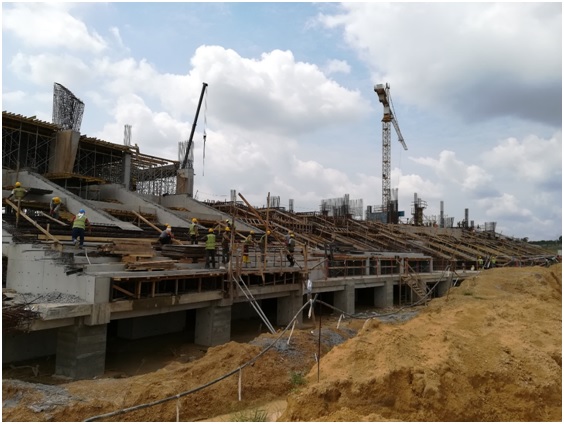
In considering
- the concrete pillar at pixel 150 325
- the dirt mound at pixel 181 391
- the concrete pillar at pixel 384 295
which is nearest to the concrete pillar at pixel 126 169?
the concrete pillar at pixel 150 325

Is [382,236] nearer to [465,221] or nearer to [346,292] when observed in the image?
[346,292]

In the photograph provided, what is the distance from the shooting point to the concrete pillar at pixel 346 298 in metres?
22.2

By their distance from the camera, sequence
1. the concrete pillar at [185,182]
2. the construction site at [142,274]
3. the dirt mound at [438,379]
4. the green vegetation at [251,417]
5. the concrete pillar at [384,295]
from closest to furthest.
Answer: the green vegetation at [251,417] < the dirt mound at [438,379] < the construction site at [142,274] < the concrete pillar at [384,295] < the concrete pillar at [185,182]

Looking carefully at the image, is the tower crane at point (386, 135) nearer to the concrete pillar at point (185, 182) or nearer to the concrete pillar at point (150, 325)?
the concrete pillar at point (185, 182)

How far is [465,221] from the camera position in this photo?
72312 millimetres

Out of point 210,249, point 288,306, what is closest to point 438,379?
point 210,249

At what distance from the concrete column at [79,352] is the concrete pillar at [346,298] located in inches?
534

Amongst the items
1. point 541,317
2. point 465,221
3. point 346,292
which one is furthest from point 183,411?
point 465,221

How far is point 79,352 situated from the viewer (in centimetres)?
1080

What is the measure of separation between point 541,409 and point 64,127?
106 feet

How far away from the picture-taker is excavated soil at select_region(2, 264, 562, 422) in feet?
22.6

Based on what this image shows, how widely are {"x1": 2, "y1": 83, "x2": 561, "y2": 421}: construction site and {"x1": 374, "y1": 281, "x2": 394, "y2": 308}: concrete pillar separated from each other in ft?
0.39

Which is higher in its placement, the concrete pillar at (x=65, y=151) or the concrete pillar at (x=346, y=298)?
the concrete pillar at (x=65, y=151)

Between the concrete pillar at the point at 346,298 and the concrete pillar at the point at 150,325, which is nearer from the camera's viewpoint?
the concrete pillar at the point at 150,325
